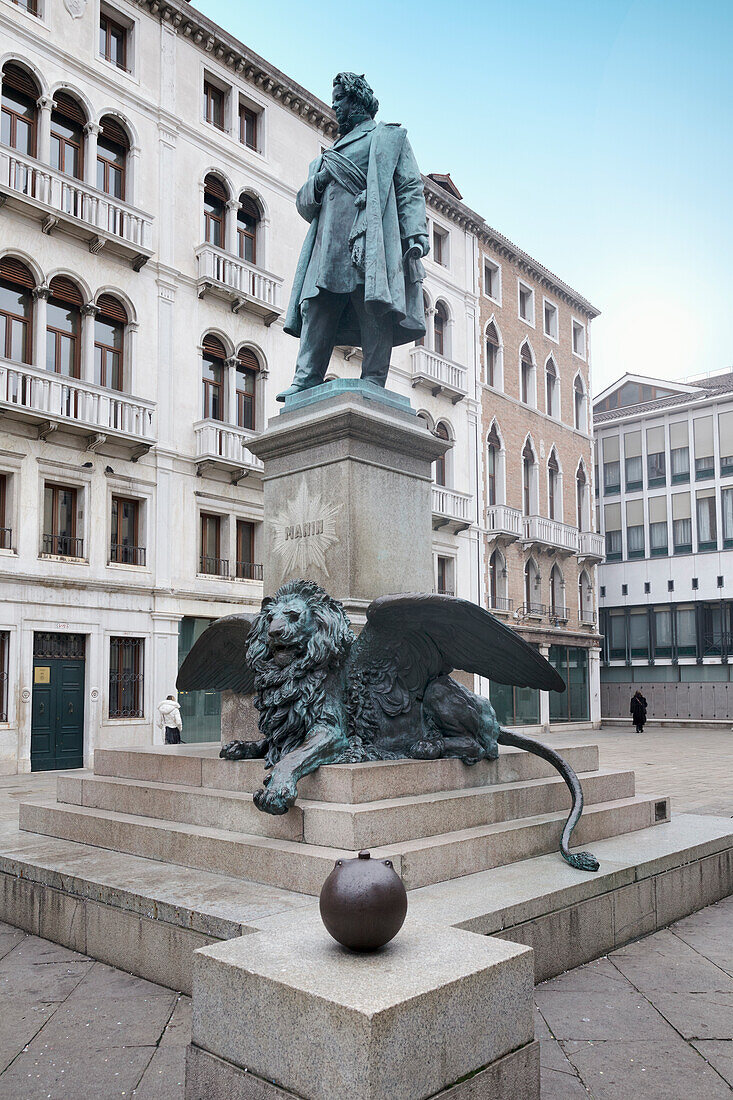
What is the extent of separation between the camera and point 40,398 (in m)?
17.3

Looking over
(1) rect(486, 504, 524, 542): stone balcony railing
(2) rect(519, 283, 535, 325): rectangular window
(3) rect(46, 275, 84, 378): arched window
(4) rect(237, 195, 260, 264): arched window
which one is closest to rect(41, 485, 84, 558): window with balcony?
(3) rect(46, 275, 84, 378): arched window

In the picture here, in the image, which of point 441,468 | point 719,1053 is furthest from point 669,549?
point 719,1053

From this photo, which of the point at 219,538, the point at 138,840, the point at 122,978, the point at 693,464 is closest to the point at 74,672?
the point at 219,538

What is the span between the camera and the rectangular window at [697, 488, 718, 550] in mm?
38875

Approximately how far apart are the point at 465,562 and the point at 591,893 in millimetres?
24184

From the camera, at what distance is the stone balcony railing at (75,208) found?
17359 millimetres

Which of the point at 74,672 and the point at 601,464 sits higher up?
the point at 601,464

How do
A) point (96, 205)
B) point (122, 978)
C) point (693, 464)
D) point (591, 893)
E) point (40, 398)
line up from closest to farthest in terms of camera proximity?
point (122, 978) → point (591, 893) → point (40, 398) → point (96, 205) → point (693, 464)

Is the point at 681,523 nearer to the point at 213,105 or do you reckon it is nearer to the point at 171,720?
the point at 213,105

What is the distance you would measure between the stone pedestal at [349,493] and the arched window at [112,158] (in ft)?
48.9

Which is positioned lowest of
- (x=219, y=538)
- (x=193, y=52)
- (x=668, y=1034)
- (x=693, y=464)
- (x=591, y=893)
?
(x=668, y=1034)

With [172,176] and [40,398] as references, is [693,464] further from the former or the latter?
[40,398]

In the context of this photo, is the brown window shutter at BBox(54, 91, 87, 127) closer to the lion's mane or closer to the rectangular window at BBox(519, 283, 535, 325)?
the lion's mane

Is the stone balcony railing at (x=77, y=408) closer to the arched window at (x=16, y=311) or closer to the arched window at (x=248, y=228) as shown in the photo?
the arched window at (x=16, y=311)
